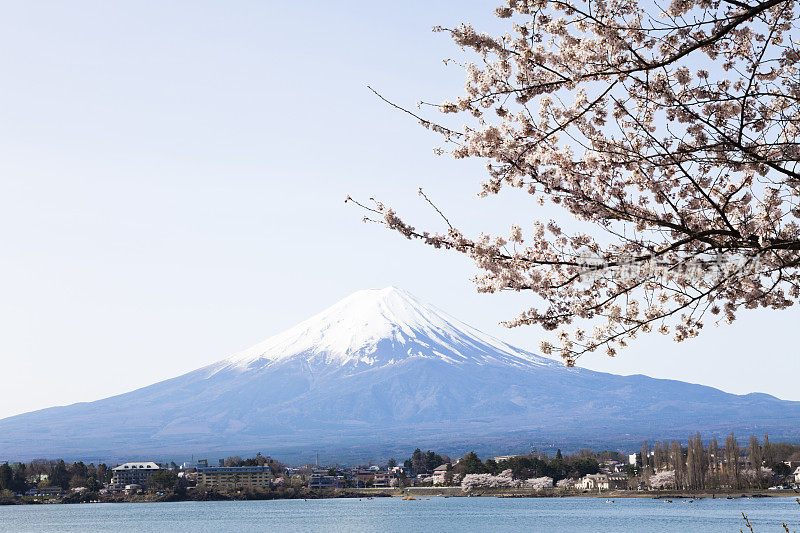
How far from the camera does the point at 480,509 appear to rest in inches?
3317

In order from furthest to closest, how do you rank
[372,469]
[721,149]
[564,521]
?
[372,469]
[564,521]
[721,149]

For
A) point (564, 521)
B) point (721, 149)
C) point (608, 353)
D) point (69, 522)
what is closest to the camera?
point (721, 149)

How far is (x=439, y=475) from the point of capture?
120m

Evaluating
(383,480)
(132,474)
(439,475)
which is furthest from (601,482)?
(132,474)

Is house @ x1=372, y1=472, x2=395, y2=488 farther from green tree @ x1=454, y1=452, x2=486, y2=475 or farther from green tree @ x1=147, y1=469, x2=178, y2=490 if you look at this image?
green tree @ x1=147, y1=469, x2=178, y2=490

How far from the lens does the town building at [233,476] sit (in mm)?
112312

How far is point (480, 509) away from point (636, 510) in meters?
15.9

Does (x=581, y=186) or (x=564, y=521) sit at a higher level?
(x=581, y=186)

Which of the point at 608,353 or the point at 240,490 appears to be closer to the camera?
the point at 608,353

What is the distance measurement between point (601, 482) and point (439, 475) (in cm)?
2392

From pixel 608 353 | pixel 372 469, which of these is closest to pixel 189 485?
pixel 372 469

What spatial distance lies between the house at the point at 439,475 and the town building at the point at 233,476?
22686 millimetres

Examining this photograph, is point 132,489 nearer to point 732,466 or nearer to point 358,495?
point 358,495

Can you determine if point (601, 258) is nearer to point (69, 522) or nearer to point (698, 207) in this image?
point (698, 207)
